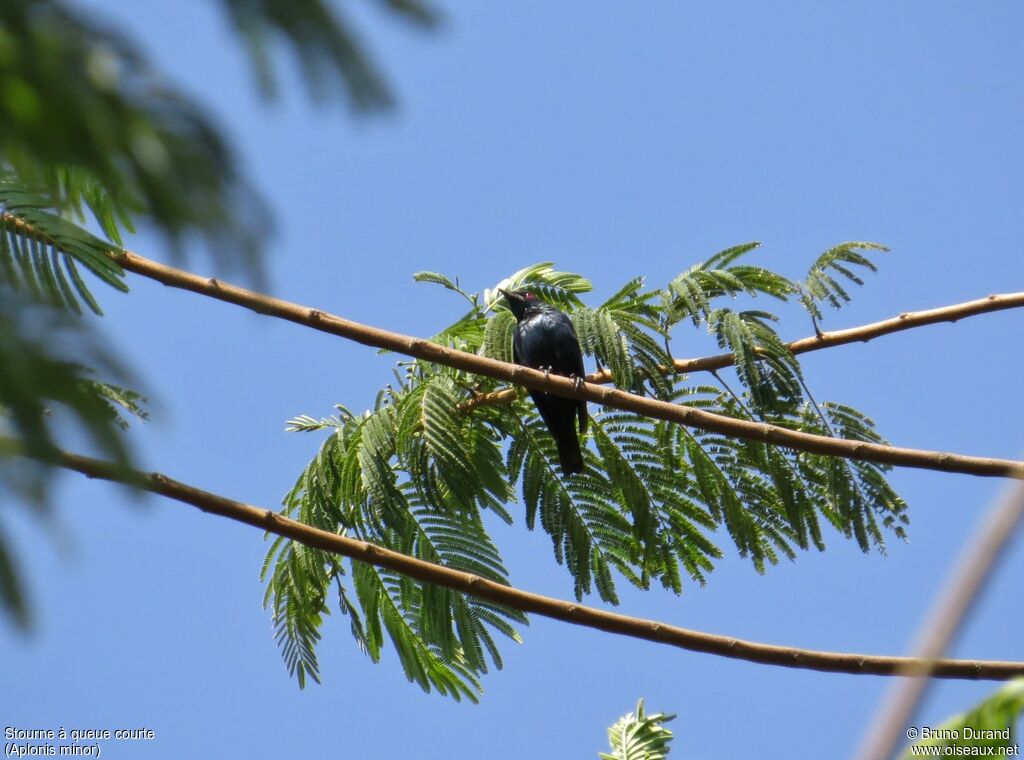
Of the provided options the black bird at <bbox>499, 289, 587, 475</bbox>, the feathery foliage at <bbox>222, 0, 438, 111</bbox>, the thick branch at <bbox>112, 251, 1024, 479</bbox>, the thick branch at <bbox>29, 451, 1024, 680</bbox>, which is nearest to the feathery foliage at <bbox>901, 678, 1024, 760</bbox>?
the feathery foliage at <bbox>222, 0, 438, 111</bbox>

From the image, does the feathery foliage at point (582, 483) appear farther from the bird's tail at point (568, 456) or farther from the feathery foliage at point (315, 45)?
the feathery foliage at point (315, 45)

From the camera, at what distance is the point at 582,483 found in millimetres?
5500

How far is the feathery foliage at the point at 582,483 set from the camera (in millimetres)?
4945

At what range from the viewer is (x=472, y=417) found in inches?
219

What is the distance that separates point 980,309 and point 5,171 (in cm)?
372

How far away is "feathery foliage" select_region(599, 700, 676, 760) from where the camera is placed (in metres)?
4.21

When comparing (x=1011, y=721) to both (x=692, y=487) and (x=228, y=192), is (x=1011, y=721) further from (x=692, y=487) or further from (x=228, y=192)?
(x=692, y=487)

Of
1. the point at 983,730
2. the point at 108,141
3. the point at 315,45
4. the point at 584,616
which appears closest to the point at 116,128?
the point at 108,141

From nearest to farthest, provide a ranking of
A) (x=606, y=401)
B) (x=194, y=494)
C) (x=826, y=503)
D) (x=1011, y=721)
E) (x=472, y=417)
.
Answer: (x=1011, y=721) < (x=194, y=494) < (x=606, y=401) < (x=826, y=503) < (x=472, y=417)

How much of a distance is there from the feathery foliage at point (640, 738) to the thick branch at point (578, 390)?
43.3 inches

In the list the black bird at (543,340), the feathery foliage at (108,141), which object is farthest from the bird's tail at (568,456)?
the feathery foliage at (108,141)

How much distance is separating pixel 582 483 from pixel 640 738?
1.49 metres

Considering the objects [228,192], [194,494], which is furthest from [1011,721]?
[194,494]

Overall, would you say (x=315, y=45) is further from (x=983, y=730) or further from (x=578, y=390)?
(x=578, y=390)
